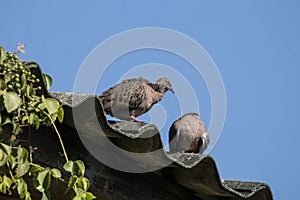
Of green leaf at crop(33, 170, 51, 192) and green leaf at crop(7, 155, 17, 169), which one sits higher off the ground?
green leaf at crop(7, 155, 17, 169)

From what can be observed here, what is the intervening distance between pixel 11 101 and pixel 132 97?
11.7 ft

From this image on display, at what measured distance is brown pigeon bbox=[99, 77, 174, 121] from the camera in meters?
6.20

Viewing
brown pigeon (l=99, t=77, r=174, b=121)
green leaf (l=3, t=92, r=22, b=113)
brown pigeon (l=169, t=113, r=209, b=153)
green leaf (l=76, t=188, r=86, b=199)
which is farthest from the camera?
brown pigeon (l=169, t=113, r=209, b=153)

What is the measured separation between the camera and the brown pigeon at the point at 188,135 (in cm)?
687

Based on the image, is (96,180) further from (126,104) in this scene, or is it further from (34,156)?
(126,104)

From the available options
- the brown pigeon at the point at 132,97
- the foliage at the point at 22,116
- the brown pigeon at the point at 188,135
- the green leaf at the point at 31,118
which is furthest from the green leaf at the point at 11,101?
the brown pigeon at the point at 188,135

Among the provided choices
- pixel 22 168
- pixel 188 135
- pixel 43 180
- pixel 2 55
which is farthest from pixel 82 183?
pixel 188 135

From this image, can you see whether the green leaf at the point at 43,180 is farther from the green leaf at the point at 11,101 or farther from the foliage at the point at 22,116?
the green leaf at the point at 11,101

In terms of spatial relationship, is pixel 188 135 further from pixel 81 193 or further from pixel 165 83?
pixel 81 193

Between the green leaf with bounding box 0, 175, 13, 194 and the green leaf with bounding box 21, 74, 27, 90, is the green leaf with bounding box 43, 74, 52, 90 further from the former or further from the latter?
the green leaf with bounding box 0, 175, 13, 194

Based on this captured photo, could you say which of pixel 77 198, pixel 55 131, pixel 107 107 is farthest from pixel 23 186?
pixel 107 107

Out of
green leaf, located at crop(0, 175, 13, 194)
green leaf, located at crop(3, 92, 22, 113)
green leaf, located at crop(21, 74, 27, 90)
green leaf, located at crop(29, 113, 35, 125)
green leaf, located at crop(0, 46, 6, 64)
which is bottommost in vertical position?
green leaf, located at crop(0, 175, 13, 194)

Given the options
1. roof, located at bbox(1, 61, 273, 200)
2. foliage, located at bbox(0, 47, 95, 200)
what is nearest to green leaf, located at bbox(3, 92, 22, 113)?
foliage, located at bbox(0, 47, 95, 200)

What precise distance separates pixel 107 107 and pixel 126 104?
17 cm
